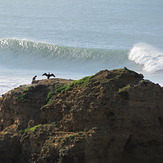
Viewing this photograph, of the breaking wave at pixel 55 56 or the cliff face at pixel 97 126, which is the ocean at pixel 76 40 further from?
the cliff face at pixel 97 126

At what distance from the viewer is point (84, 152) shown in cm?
1525

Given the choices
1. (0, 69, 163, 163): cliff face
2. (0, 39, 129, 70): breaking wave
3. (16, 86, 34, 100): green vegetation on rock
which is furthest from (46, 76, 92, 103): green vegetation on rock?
(0, 39, 129, 70): breaking wave

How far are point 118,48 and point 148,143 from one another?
102 ft

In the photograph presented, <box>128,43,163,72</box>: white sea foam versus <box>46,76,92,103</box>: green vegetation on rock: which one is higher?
<box>128,43,163,72</box>: white sea foam

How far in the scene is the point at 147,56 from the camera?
42.9 metres

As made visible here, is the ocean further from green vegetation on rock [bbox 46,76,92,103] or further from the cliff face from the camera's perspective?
the cliff face

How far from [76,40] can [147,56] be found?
8975mm

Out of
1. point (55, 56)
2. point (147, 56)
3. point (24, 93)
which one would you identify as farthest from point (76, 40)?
point (24, 93)

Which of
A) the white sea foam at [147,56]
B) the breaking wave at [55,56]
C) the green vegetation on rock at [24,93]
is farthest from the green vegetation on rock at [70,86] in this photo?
the breaking wave at [55,56]

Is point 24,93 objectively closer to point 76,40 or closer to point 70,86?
point 70,86

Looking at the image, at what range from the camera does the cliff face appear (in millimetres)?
15406

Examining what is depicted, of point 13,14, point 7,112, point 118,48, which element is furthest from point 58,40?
point 7,112

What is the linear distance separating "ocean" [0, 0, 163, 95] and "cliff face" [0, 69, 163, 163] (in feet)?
42.1

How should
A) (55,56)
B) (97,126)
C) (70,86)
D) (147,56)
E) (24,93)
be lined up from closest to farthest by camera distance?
(97,126) → (70,86) → (24,93) → (147,56) → (55,56)
